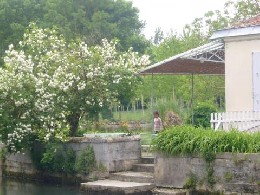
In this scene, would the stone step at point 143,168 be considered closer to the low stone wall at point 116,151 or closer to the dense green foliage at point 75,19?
the low stone wall at point 116,151

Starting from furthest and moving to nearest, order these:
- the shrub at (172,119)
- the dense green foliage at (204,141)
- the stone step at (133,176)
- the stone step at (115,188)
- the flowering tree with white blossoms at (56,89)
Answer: the shrub at (172,119) → the flowering tree with white blossoms at (56,89) → the stone step at (133,176) → the stone step at (115,188) → the dense green foliage at (204,141)

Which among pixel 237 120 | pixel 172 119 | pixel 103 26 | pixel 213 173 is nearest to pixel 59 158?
pixel 237 120

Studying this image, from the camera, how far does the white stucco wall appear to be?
19.4 meters

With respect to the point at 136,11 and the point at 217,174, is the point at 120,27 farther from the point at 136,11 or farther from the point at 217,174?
the point at 217,174

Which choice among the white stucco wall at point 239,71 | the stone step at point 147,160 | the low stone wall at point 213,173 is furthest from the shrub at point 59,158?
the white stucco wall at point 239,71

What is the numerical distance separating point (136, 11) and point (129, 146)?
110 feet

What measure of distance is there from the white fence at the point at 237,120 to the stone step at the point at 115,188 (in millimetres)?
2569

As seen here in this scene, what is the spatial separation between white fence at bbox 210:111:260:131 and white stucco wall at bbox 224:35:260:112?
0.48 m

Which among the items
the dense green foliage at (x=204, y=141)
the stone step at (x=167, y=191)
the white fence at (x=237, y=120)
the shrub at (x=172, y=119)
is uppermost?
the shrub at (x=172, y=119)

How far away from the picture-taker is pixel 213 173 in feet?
53.8

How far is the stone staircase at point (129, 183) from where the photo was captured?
17.9m

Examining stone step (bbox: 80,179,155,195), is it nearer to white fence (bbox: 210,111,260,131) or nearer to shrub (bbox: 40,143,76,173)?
shrub (bbox: 40,143,76,173)

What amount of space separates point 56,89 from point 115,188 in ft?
16.6

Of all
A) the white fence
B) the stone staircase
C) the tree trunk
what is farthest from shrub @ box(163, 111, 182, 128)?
the white fence
